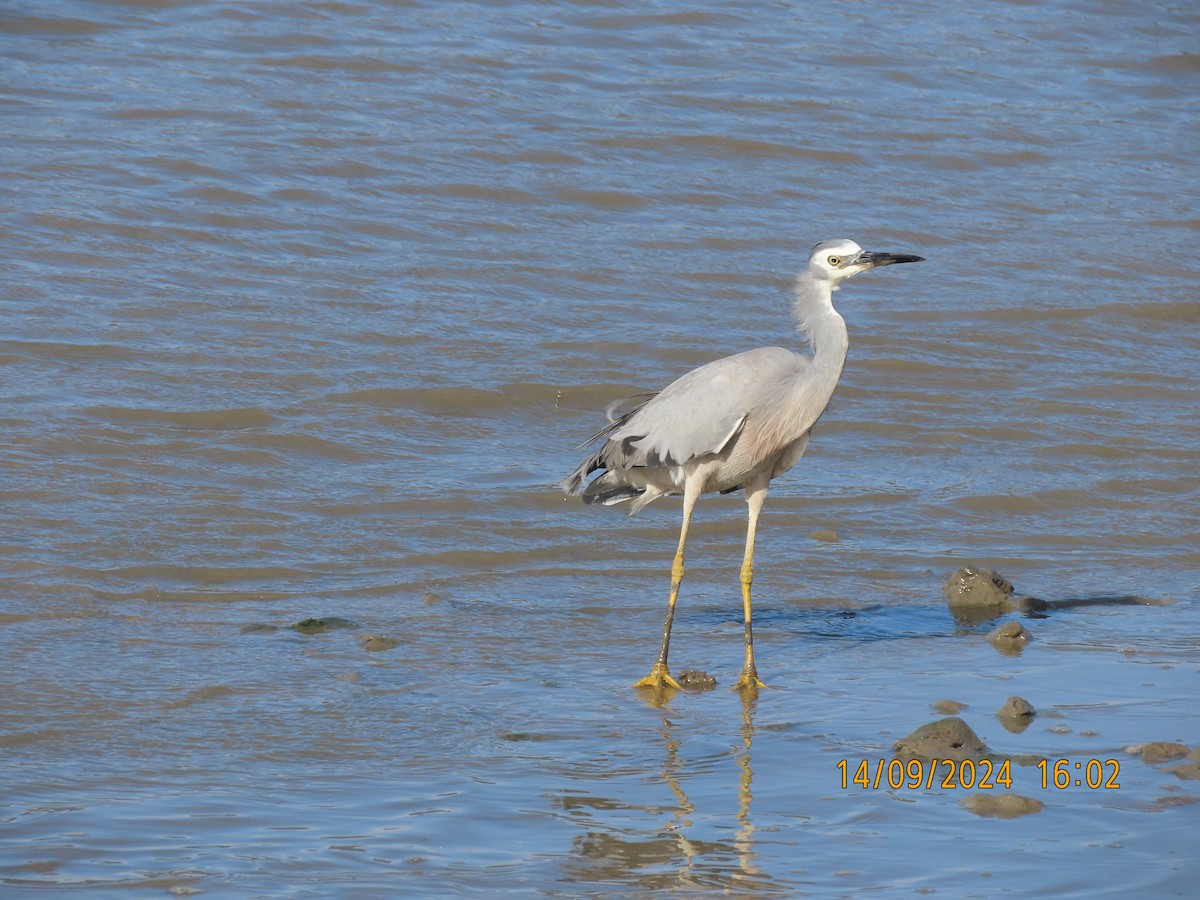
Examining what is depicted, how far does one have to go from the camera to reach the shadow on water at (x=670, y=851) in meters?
4.54

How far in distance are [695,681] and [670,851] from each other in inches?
68.9

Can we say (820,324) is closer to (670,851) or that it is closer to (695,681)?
(695,681)

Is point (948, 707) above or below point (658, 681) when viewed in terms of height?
above

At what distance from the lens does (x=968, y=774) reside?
522 cm

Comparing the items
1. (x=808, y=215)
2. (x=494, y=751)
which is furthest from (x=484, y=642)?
(x=808, y=215)

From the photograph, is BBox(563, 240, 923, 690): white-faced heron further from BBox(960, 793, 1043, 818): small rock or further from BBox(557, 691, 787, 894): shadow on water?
BBox(960, 793, 1043, 818): small rock

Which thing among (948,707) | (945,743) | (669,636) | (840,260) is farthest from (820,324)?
(945,743)

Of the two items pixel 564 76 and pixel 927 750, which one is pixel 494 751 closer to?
pixel 927 750

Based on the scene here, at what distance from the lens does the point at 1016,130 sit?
631 inches

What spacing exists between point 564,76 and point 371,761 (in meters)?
11.1

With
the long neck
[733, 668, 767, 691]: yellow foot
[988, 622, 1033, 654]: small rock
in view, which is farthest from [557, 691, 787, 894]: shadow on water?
the long neck

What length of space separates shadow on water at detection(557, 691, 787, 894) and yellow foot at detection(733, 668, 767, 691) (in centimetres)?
106

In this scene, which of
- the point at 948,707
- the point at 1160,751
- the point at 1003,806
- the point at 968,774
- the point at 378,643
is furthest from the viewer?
the point at 378,643

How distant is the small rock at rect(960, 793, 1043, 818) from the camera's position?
16.3 feet
